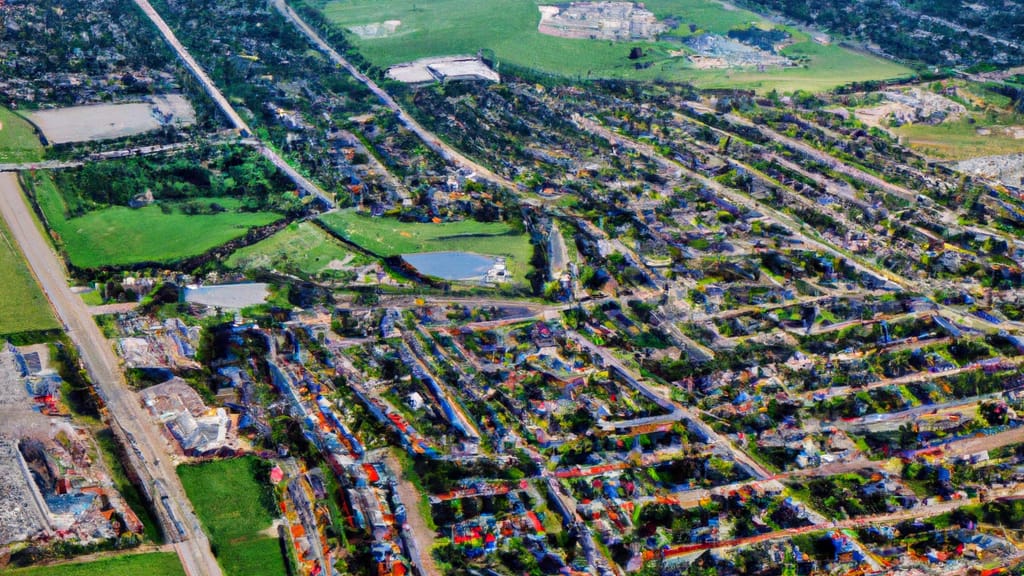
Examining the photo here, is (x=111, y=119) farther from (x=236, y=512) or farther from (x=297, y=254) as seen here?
(x=236, y=512)

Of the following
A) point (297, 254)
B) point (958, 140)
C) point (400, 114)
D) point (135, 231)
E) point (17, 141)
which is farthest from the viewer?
point (400, 114)

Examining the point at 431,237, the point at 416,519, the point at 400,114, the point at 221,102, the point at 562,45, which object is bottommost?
the point at 416,519

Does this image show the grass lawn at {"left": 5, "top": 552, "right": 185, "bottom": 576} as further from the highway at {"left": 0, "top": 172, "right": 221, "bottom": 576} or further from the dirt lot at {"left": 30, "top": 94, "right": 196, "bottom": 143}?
the dirt lot at {"left": 30, "top": 94, "right": 196, "bottom": 143}

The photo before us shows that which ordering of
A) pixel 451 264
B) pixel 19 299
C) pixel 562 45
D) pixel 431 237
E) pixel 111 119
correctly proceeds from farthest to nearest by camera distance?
pixel 562 45 → pixel 111 119 → pixel 431 237 → pixel 451 264 → pixel 19 299

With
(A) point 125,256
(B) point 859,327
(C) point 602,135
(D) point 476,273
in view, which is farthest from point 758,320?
(A) point 125,256

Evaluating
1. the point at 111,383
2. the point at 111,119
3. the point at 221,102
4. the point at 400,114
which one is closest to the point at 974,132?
the point at 400,114

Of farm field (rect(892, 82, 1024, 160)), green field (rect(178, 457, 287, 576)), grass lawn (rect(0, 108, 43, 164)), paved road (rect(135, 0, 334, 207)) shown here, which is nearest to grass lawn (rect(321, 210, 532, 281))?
paved road (rect(135, 0, 334, 207))

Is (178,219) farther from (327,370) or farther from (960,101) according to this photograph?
(960,101)

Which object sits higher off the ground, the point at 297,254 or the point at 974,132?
the point at 974,132
